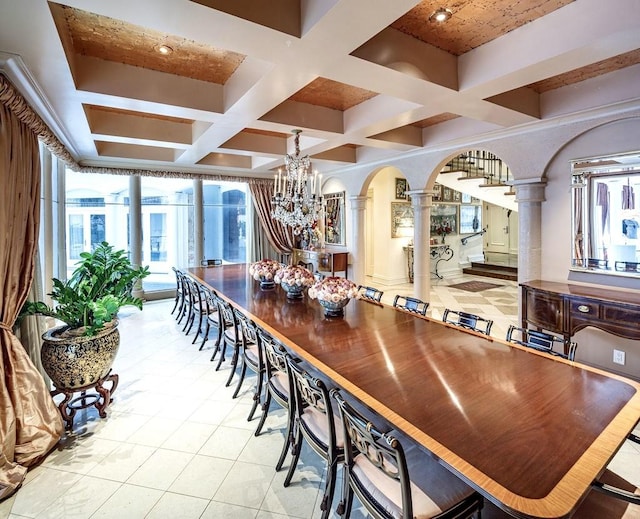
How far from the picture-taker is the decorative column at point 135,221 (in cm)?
625

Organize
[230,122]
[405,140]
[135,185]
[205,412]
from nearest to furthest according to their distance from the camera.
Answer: [205,412], [230,122], [405,140], [135,185]

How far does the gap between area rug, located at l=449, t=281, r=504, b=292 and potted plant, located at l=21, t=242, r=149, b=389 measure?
22.1 ft

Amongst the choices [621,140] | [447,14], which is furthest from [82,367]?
[621,140]

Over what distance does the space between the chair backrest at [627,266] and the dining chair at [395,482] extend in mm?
2992

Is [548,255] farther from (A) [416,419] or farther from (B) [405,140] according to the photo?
(A) [416,419]

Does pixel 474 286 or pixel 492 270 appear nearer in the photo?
pixel 474 286

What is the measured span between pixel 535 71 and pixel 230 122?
2.75 m

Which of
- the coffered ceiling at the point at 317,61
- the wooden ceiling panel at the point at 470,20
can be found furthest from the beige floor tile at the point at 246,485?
the wooden ceiling panel at the point at 470,20

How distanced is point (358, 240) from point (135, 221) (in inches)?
167

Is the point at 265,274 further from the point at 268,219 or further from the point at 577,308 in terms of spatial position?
the point at 268,219

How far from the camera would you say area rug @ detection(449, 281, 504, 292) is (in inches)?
292

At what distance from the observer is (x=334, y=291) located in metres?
2.70

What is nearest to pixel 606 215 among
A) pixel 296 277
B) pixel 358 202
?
pixel 296 277

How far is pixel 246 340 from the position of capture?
114 inches
